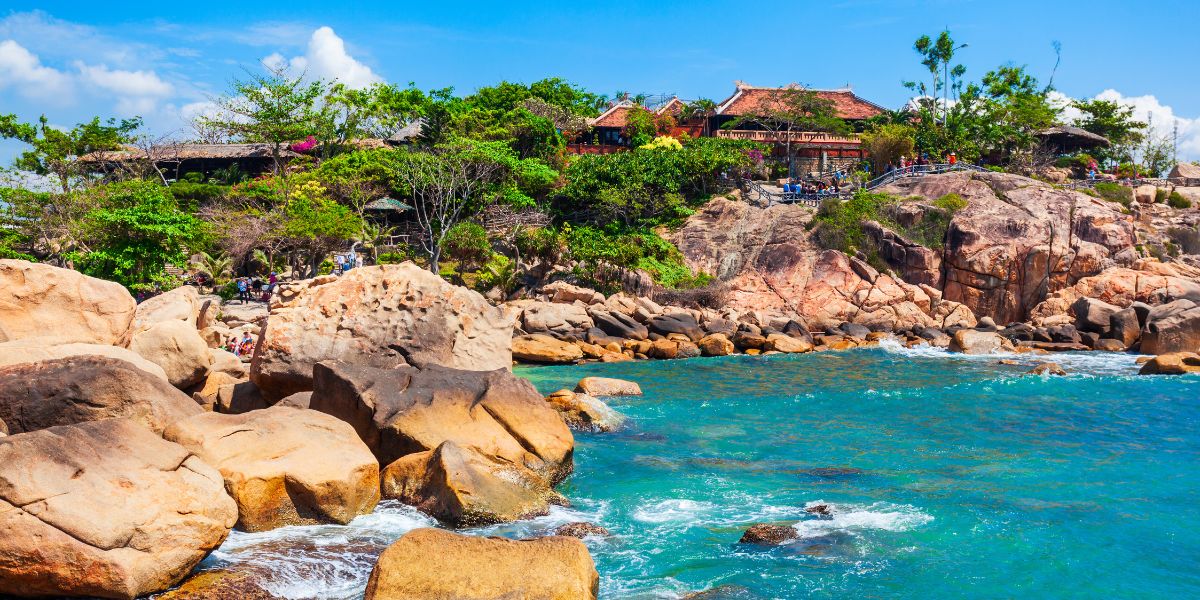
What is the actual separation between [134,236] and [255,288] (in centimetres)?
561

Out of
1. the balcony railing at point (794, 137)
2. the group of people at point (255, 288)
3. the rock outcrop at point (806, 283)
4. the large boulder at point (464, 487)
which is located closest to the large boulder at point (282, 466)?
the large boulder at point (464, 487)

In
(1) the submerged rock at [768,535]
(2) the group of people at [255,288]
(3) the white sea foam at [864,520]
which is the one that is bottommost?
(3) the white sea foam at [864,520]

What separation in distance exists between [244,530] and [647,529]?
4.97m

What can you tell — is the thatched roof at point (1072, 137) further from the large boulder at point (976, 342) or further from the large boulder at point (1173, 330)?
the large boulder at point (976, 342)

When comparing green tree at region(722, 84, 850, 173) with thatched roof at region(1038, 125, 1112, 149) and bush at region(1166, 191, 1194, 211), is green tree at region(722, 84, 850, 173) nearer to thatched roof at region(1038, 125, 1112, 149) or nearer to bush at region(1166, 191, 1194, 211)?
thatched roof at region(1038, 125, 1112, 149)

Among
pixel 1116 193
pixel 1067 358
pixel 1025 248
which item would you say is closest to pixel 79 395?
pixel 1067 358

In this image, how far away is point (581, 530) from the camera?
10.8 meters

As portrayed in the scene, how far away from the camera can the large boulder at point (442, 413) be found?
12422 mm

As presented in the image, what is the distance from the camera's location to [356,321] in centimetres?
1551

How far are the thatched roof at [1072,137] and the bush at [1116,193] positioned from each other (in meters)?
8.48

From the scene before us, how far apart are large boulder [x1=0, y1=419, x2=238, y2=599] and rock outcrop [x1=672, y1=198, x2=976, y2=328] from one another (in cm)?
2752

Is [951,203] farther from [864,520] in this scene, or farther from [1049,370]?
[864,520]

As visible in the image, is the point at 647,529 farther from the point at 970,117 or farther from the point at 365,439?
the point at 970,117

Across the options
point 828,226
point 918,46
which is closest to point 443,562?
point 828,226
